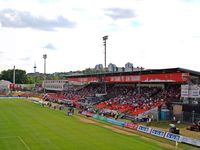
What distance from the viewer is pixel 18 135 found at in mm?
37875

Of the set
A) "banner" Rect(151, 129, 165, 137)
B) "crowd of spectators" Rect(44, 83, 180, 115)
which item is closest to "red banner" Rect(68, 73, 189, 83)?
"crowd of spectators" Rect(44, 83, 180, 115)

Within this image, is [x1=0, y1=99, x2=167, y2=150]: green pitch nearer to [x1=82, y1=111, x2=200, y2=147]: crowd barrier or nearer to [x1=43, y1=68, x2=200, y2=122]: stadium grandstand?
[x1=82, y1=111, x2=200, y2=147]: crowd barrier

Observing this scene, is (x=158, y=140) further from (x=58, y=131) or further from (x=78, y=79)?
(x=78, y=79)

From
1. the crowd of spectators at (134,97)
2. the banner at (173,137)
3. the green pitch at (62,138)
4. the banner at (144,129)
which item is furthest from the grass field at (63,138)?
the crowd of spectators at (134,97)

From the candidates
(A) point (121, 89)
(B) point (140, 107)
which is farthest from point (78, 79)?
(B) point (140, 107)

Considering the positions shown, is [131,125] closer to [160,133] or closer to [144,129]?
[144,129]

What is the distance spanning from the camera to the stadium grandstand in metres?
50.2

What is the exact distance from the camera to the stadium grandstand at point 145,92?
50150 millimetres

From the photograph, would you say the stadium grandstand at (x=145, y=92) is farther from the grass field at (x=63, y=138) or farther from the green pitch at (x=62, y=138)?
the green pitch at (x=62, y=138)

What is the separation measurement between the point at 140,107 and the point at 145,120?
17.6 ft

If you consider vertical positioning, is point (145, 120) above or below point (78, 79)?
below

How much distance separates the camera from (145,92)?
211ft

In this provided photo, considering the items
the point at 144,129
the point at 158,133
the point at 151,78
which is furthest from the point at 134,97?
the point at 158,133

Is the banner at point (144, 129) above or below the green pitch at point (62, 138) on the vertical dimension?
above
